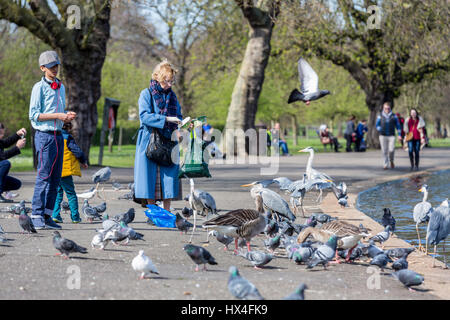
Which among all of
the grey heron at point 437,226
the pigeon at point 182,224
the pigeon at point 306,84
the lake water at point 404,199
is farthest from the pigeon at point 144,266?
the pigeon at point 306,84

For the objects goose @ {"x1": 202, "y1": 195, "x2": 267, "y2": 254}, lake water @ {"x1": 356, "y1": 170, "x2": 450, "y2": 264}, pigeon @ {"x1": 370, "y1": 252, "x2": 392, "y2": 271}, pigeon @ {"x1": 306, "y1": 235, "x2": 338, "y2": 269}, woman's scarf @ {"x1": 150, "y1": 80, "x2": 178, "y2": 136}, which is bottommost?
lake water @ {"x1": 356, "y1": 170, "x2": 450, "y2": 264}

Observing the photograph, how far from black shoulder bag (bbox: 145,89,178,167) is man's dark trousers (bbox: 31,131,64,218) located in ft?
3.81

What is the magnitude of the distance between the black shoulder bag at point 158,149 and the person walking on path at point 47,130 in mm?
1063

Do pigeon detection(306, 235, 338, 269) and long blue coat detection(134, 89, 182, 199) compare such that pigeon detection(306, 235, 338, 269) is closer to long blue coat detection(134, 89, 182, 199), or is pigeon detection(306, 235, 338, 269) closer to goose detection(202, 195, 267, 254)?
goose detection(202, 195, 267, 254)

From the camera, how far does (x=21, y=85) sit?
40469 mm

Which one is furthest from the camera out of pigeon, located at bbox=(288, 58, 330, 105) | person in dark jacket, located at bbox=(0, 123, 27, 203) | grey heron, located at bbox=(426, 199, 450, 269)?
pigeon, located at bbox=(288, 58, 330, 105)

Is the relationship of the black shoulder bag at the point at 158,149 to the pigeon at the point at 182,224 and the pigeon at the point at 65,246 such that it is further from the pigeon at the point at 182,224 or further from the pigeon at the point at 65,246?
the pigeon at the point at 65,246

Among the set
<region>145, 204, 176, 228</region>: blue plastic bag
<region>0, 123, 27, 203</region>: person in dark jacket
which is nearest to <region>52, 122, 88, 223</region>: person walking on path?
<region>0, 123, 27, 203</region>: person in dark jacket

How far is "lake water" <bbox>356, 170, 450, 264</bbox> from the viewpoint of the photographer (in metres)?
10.3

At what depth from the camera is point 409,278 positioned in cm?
595

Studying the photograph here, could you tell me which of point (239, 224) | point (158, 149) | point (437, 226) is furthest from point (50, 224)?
point (437, 226)

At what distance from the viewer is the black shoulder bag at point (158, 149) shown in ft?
29.6

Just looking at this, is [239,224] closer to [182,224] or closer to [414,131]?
[182,224]
